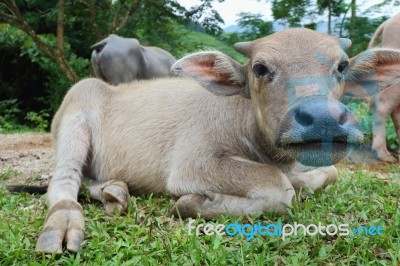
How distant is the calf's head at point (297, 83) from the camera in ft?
6.40

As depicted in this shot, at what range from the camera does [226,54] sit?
9.49ft

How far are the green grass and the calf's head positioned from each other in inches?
16.8

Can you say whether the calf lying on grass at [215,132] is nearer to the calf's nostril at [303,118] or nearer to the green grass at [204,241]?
the calf's nostril at [303,118]

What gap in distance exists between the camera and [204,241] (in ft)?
7.85

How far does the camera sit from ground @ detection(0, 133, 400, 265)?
217 centimetres

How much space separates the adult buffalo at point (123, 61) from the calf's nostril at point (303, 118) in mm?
3164

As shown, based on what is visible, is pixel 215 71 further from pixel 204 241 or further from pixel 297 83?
pixel 204 241

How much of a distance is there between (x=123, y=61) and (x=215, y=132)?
2125 mm

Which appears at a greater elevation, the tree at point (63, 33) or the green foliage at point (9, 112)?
the tree at point (63, 33)

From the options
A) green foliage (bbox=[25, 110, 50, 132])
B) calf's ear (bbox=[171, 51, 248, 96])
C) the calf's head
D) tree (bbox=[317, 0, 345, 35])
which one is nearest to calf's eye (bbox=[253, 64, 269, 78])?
the calf's head

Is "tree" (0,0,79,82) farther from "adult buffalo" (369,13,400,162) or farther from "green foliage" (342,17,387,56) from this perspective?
"green foliage" (342,17,387,56)

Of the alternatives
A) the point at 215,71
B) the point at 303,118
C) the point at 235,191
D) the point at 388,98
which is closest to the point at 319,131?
the point at 303,118

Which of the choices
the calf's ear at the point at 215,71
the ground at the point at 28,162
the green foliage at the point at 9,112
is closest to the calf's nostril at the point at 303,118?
the calf's ear at the point at 215,71

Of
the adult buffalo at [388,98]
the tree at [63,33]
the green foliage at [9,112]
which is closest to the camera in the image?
the tree at [63,33]
